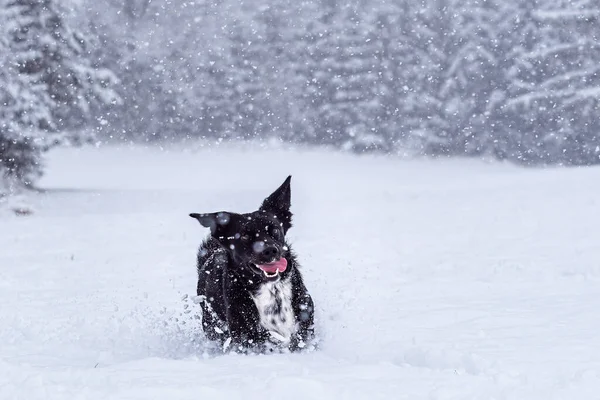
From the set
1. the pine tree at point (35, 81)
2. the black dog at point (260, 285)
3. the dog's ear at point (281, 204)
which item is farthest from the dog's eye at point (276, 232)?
the pine tree at point (35, 81)

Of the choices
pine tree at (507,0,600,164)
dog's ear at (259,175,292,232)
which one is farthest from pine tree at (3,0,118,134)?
pine tree at (507,0,600,164)

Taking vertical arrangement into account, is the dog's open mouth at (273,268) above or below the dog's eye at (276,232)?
below

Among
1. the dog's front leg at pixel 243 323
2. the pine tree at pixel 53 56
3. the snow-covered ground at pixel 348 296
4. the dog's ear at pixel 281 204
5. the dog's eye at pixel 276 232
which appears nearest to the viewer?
the snow-covered ground at pixel 348 296

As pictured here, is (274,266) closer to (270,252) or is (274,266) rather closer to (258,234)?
(270,252)

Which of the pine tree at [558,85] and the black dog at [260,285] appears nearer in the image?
the black dog at [260,285]

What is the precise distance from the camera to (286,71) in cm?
4581

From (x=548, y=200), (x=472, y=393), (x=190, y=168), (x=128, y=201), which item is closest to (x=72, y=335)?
(x=472, y=393)

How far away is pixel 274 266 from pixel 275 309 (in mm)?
381

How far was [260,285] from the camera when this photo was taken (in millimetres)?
6344

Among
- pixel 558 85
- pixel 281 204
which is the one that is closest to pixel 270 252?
pixel 281 204

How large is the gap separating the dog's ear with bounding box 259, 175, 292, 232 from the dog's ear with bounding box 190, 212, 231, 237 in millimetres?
468

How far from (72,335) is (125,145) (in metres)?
44.0

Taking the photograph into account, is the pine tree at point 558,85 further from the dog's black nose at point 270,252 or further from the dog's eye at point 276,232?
the dog's black nose at point 270,252

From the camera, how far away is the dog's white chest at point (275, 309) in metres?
6.30
